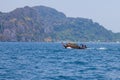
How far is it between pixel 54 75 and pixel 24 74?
493 centimetres

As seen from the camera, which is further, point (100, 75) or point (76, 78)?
point (100, 75)

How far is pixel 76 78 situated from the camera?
57562 millimetres

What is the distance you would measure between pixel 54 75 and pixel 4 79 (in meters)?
9.32

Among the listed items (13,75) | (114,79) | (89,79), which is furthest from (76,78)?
(13,75)

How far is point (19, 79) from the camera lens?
55219 millimetres

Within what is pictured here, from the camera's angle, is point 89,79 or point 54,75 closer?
point 89,79

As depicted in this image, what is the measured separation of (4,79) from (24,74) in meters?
6.57

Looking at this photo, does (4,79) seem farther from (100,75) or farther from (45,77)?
(100,75)

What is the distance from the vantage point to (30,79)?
5531 centimetres

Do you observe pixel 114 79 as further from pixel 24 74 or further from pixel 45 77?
pixel 24 74

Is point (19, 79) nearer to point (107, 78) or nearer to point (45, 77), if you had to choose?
point (45, 77)

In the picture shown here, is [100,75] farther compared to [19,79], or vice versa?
[100,75]

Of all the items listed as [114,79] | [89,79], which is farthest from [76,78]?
[114,79]

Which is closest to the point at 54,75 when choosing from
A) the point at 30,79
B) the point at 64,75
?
the point at 64,75
